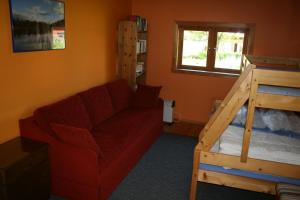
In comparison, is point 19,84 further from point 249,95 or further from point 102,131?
point 249,95

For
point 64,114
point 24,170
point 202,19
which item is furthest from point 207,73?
point 24,170

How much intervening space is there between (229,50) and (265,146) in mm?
2504

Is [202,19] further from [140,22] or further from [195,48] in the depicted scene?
[140,22]

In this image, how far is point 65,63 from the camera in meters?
3.26

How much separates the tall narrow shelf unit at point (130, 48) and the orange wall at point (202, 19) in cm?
36

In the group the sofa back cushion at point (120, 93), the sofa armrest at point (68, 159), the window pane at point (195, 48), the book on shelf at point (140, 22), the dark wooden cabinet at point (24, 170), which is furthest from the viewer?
the window pane at point (195, 48)

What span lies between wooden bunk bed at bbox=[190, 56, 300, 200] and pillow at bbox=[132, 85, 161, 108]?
1.89m

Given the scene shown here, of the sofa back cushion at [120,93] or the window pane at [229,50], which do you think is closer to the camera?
the sofa back cushion at [120,93]

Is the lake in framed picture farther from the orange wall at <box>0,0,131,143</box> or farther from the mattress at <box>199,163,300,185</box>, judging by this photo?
the mattress at <box>199,163,300,185</box>

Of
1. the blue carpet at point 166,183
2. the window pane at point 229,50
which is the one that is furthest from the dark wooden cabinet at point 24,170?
the window pane at point 229,50

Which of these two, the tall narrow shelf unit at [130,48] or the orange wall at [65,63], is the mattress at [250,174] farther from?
the tall narrow shelf unit at [130,48]

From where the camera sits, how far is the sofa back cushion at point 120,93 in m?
3.93

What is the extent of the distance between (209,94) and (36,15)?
3.12 meters

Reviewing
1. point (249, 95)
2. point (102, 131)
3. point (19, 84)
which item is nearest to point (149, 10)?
point (102, 131)
